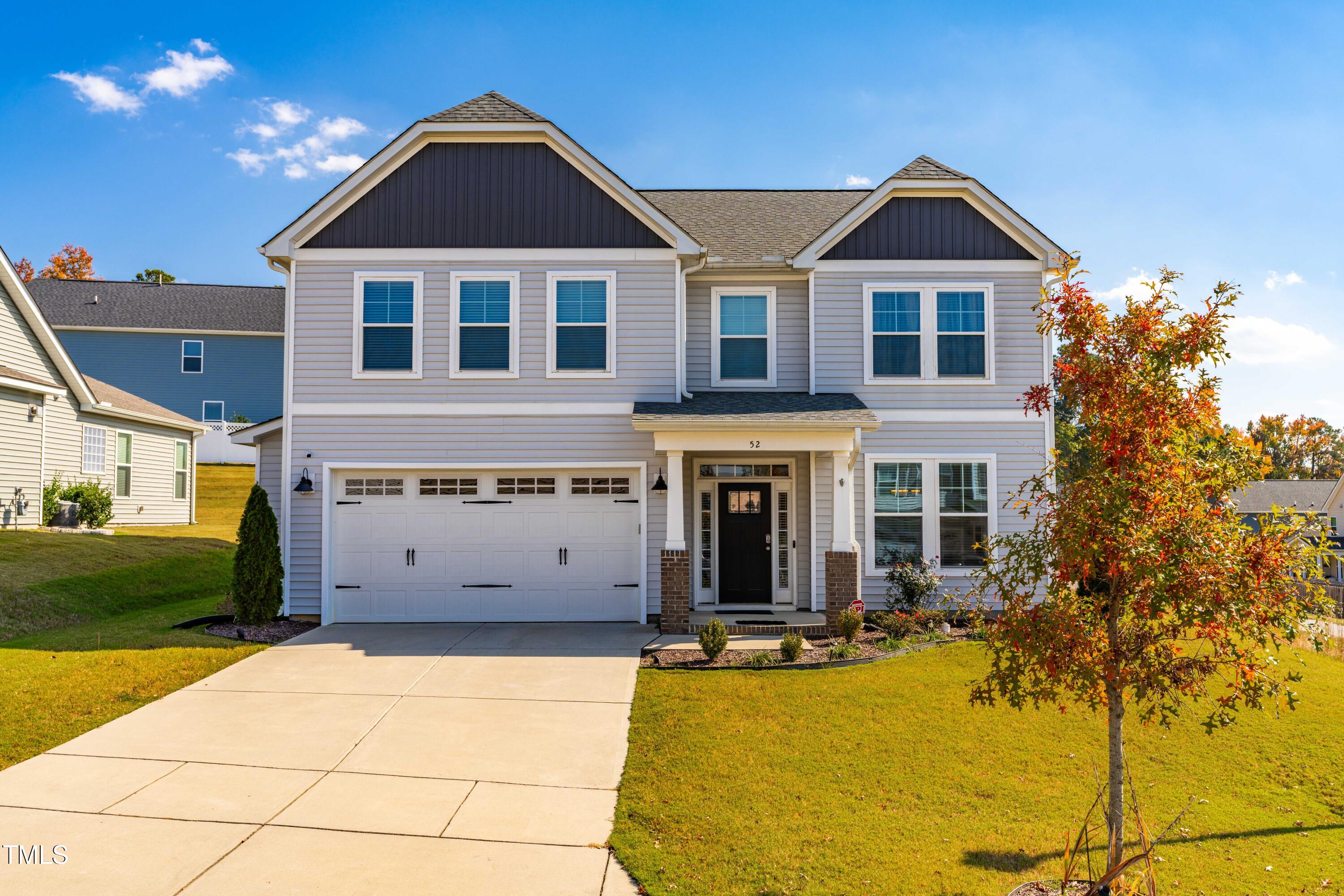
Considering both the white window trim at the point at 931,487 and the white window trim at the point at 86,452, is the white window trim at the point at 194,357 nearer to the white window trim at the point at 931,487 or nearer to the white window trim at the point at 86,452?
the white window trim at the point at 86,452

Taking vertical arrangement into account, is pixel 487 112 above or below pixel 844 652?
above

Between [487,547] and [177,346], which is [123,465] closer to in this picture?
[177,346]

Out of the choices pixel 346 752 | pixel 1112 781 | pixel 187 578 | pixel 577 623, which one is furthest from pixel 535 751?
pixel 187 578

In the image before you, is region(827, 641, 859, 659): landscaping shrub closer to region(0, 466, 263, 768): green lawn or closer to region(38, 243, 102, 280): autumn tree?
region(0, 466, 263, 768): green lawn

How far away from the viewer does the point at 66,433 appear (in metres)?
19.2

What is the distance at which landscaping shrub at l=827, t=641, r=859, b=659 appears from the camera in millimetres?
10047

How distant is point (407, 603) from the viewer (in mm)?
12484

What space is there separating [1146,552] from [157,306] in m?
37.5

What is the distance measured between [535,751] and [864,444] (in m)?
7.78

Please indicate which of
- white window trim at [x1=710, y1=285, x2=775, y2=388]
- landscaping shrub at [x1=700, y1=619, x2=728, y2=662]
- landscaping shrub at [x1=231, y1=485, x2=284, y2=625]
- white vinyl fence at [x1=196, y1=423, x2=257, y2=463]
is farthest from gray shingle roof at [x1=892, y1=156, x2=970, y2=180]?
white vinyl fence at [x1=196, y1=423, x2=257, y2=463]

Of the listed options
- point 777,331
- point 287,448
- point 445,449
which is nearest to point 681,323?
point 777,331

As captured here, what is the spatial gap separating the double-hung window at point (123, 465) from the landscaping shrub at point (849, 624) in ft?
63.6

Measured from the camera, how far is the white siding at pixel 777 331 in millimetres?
13523

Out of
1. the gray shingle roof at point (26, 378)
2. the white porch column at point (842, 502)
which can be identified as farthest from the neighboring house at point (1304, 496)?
the gray shingle roof at point (26, 378)
